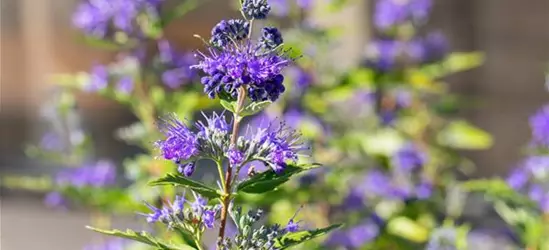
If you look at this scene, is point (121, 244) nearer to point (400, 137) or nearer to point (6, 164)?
point (400, 137)

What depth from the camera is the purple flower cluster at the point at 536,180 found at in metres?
2.04

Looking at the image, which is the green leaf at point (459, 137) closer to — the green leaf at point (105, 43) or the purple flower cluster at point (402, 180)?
the purple flower cluster at point (402, 180)

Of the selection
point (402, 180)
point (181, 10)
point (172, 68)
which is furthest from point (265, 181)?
point (402, 180)

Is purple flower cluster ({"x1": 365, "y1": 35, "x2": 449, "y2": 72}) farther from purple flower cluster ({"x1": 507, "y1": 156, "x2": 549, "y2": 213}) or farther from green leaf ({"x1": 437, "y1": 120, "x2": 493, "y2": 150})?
purple flower cluster ({"x1": 507, "y1": 156, "x2": 549, "y2": 213})

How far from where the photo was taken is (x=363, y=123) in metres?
2.76

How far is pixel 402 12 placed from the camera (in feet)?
8.78

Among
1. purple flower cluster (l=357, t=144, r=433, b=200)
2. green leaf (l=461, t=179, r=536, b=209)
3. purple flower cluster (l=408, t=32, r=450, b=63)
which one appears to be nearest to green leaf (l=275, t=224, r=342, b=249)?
green leaf (l=461, t=179, r=536, b=209)

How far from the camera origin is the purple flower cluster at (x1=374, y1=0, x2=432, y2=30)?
268 centimetres

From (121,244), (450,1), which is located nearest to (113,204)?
(121,244)

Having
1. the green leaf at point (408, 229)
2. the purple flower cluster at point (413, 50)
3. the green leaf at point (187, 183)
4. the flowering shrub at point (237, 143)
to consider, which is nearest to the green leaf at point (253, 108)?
the flowering shrub at point (237, 143)

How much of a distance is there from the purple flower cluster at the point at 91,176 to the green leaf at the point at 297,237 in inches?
42.1

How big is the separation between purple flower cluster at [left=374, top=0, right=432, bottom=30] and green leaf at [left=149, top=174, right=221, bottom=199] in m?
1.54

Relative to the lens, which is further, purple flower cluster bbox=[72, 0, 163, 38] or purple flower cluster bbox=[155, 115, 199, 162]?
purple flower cluster bbox=[72, 0, 163, 38]

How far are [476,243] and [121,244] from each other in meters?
0.95
